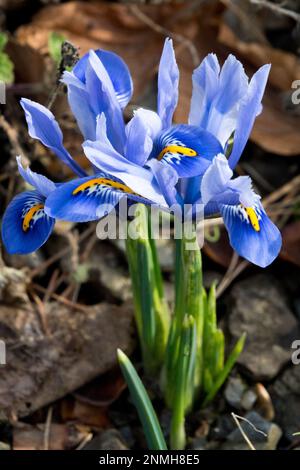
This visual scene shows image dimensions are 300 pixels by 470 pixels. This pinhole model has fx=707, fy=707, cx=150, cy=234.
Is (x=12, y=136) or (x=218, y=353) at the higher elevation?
(x=12, y=136)

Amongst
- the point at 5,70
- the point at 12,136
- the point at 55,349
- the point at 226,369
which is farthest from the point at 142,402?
the point at 5,70

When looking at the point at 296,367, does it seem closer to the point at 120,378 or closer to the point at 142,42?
the point at 120,378

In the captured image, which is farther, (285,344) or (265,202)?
(265,202)

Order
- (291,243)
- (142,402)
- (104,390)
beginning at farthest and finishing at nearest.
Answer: (291,243) → (104,390) → (142,402)

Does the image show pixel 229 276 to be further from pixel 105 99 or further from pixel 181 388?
pixel 105 99

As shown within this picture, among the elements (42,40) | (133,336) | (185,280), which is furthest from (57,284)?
(42,40)

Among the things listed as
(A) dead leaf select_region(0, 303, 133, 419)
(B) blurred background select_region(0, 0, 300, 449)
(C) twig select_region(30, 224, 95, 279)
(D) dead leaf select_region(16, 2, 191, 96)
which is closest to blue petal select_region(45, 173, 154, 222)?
(B) blurred background select_region(0, 0, 300, 449)
